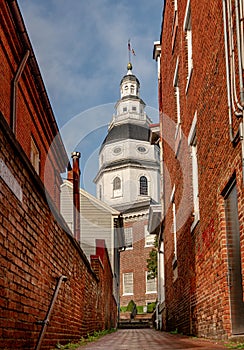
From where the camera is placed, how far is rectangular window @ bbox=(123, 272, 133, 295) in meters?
51.2

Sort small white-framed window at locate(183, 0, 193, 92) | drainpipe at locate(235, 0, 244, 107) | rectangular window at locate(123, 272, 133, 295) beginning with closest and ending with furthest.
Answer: drainpipe at locate(235, 0, 244, 107)
small white-framed window at locate(183, 0, 193, 92)
rectangular window at locate(123, 272, 133, 295)

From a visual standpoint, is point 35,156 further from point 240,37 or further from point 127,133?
point 127,133

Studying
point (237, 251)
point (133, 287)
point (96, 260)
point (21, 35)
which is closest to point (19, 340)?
point (237, 251)

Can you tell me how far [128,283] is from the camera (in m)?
51.5

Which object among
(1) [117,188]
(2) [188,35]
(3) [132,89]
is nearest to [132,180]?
(1) [117,188]

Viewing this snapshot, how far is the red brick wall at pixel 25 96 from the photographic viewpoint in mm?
10289

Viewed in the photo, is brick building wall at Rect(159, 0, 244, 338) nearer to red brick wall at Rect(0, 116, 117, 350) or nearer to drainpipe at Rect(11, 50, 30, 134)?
red brick wall at Rect(0, 116, 117, 350)

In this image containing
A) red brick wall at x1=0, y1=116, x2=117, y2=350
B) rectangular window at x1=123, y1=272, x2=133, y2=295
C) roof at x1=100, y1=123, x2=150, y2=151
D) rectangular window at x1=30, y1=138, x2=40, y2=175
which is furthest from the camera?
roof at x1=100, y1=123, x2=150, y2=151

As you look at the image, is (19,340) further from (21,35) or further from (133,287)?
(133,287)

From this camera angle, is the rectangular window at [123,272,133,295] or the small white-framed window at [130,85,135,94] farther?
the small white-framed window at [130,85,135,94]

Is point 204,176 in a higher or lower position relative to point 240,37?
lower

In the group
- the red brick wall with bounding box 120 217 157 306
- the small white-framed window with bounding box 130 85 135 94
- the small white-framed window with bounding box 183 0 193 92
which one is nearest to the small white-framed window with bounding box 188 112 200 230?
the small white-framed window with bounding box 183 0 193 92

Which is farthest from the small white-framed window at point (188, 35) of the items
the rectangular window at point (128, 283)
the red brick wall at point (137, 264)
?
the rectangular window at point (128, 283)

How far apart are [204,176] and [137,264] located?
4351 centimetres
